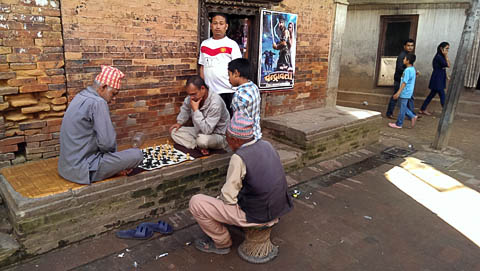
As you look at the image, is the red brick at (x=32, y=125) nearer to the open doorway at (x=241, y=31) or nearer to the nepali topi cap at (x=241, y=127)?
the nepali topi cap at (x=241, y=127)

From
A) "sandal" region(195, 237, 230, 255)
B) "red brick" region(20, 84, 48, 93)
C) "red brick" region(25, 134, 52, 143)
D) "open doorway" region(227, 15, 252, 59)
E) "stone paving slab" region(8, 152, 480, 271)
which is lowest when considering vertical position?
"stone paving slab" region(8, 152, 480, 271)

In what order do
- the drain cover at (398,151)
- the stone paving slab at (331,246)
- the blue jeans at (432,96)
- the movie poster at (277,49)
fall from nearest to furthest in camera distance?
the stone paving slab at (331,246)
the movie poster at (277,49)
the drain cover at (398,151)
the blue jeans at (432,96)

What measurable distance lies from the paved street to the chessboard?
2.15 feet

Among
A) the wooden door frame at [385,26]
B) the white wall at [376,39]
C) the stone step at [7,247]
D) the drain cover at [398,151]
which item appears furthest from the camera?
the wooden door frame at [385,26]

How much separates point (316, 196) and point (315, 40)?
150 inches

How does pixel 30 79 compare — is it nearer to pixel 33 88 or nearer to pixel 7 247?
pixel 33 88

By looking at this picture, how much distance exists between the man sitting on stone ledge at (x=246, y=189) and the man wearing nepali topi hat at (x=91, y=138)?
1.04 metres

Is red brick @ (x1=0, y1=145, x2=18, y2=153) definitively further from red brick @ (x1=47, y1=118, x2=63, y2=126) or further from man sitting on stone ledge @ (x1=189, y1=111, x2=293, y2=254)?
man sitting on stone ledge @ (x1=189, y1=111, x2=293, y2=254)

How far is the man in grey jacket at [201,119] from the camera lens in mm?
4684

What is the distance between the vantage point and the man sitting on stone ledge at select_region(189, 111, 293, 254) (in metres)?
3.28

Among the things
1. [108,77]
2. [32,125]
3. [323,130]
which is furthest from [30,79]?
[323,130]

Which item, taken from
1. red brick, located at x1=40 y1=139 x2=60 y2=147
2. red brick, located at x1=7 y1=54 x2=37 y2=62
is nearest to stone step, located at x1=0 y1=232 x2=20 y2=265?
red brick, located at x1=40 y1=139 x2=60 y2=147

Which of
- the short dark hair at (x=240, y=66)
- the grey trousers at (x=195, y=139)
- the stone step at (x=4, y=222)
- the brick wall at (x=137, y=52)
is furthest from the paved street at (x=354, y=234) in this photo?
the short dark hair at (x=240, y=66)

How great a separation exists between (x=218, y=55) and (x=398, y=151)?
4.30m
